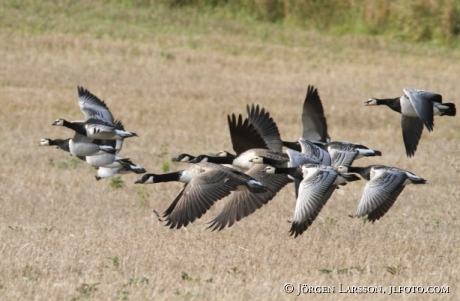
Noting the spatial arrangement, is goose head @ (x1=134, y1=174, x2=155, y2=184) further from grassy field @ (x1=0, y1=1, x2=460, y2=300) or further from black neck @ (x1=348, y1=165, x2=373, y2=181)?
black neck @ (x1=348, y1=165, x2=373, y2=181)

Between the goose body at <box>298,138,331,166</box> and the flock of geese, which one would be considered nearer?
the flock of geese

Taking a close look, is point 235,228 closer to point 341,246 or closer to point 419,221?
point 341,246

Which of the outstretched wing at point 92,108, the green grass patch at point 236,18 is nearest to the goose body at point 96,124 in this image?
the outstretched wing at point 92,108

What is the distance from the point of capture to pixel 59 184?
10.9 m

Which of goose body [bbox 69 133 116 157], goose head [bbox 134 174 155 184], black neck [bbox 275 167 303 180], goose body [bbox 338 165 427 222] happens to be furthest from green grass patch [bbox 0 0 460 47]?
goose body [bbox 338 165 427 222]

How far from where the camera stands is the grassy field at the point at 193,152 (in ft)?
22.6

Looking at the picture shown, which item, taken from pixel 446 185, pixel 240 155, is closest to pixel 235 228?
pixel 240 155

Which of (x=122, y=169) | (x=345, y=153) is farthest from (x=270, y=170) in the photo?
(x=122, y=169)

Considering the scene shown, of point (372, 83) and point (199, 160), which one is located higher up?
point (199, 160)

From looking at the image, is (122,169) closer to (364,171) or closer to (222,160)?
(222,160)

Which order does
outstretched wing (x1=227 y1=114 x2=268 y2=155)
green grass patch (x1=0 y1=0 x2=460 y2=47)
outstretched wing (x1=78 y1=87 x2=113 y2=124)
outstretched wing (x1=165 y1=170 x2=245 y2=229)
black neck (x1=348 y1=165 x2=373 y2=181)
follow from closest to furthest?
outstretched wing (x1=165 y1=170 x2=245 y2=229)
black neck (x1=348 y1=165 x2=373 y2=181)
outstretched wing (x1=227 y1=114 x2=268 y2=155)
outstretched wing (x1=78 y1=87 x2=113 y2=124)
green grass patch (x1=0 y1=0 x2=460 y2=47)

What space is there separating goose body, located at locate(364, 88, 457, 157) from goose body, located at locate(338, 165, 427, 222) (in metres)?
0.71

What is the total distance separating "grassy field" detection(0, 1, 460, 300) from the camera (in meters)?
6.88

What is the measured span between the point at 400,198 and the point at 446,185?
3.40ft
